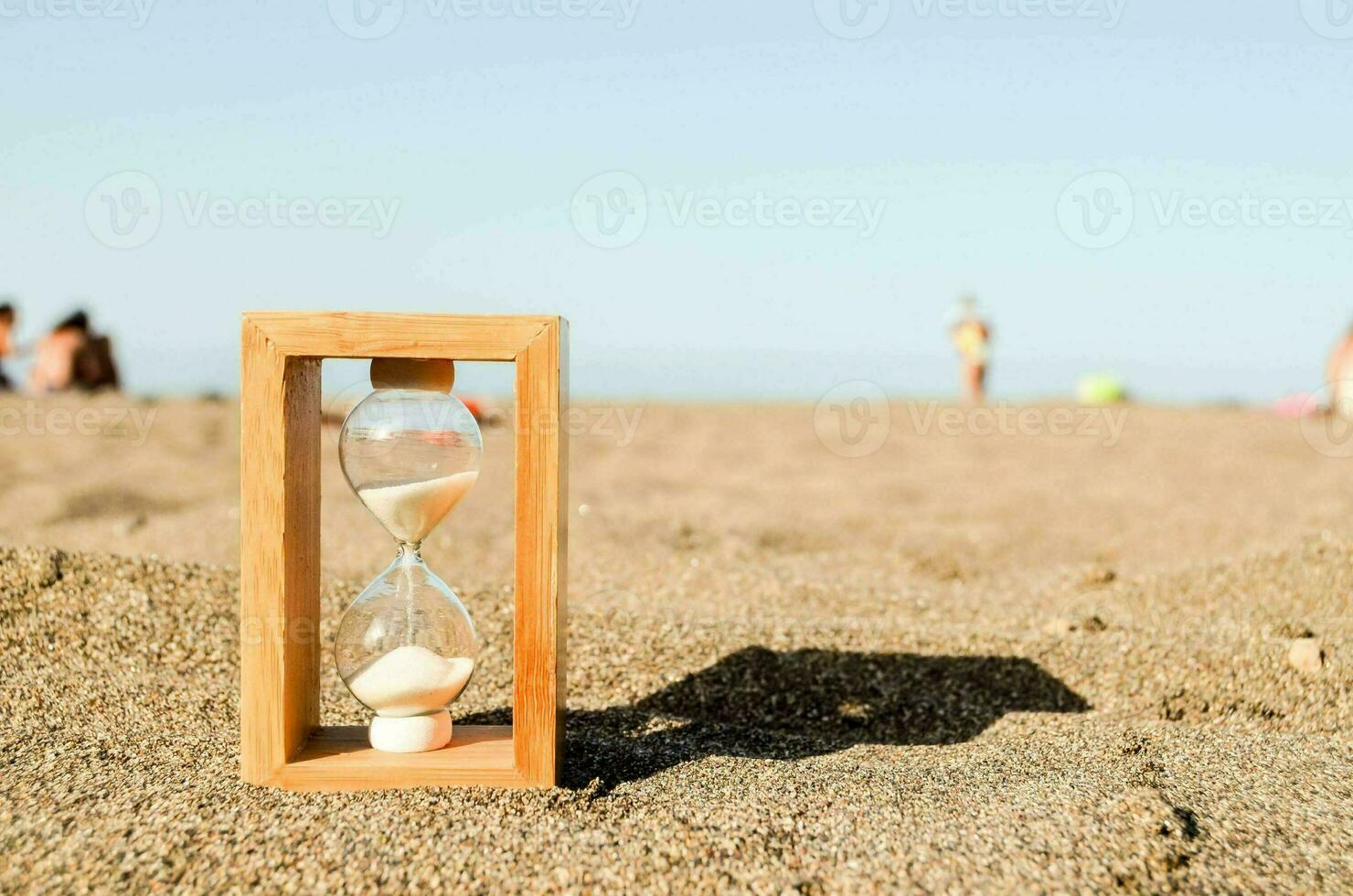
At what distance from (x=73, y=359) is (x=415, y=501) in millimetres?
10107

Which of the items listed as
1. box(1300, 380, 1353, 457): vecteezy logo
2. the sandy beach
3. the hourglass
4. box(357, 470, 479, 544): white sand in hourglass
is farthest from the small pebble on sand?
box(1300, 380, 1353, 457): vecteezy logo

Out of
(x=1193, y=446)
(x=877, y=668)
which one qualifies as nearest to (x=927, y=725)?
(x=877, y=668)

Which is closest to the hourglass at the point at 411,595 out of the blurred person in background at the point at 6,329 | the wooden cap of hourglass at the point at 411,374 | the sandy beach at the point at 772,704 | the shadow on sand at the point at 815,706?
the wooden cap of hourglass at the point at 411,374

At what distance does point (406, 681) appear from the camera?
9.79ft

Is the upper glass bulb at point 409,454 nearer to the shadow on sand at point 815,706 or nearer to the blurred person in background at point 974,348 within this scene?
the shadow on sand at point 815,706

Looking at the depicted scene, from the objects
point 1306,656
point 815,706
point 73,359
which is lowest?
point 815,706

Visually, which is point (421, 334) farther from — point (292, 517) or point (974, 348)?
point (974, 348)

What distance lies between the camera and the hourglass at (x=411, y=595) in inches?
112

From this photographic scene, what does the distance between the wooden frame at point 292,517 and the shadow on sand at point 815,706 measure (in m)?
0.43

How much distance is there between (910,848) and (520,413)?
127cm

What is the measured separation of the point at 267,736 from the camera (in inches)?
113

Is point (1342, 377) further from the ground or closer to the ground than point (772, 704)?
further from the ground

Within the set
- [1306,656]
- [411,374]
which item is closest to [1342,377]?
[1306,656]

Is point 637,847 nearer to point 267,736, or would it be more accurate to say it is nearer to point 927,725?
point 267,736
